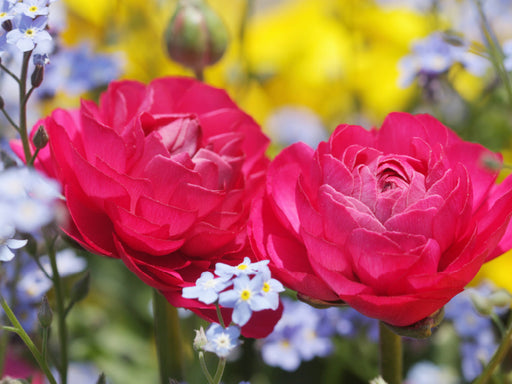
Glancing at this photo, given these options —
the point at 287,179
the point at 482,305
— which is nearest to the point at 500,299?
the point at 482,305

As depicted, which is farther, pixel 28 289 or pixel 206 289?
pixel 28 289

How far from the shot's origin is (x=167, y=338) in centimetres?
36

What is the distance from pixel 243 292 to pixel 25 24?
145 millimetres

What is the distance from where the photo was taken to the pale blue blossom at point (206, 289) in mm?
266

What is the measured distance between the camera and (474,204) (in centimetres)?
32

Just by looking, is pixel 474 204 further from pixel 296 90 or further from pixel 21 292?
pixel 296 90

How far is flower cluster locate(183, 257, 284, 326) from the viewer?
264 millimetres

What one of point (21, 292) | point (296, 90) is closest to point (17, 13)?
point (21, 292)

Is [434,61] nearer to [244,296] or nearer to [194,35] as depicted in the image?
[194,35]

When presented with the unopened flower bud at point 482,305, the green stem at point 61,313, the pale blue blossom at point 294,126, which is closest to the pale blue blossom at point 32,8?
the green stem at point 61,313

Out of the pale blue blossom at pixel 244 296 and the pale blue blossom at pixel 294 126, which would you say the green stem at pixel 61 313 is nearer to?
the pale blue blossom at pixel 244 296

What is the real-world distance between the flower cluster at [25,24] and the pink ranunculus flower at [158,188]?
4cm

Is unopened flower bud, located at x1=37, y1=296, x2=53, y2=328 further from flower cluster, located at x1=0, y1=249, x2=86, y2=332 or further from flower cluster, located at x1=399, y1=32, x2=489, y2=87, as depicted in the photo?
flower cluster, located at x1=399, y1=32, x2=489, y2=87

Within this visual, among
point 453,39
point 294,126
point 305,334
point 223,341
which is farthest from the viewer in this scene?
point 294,126
